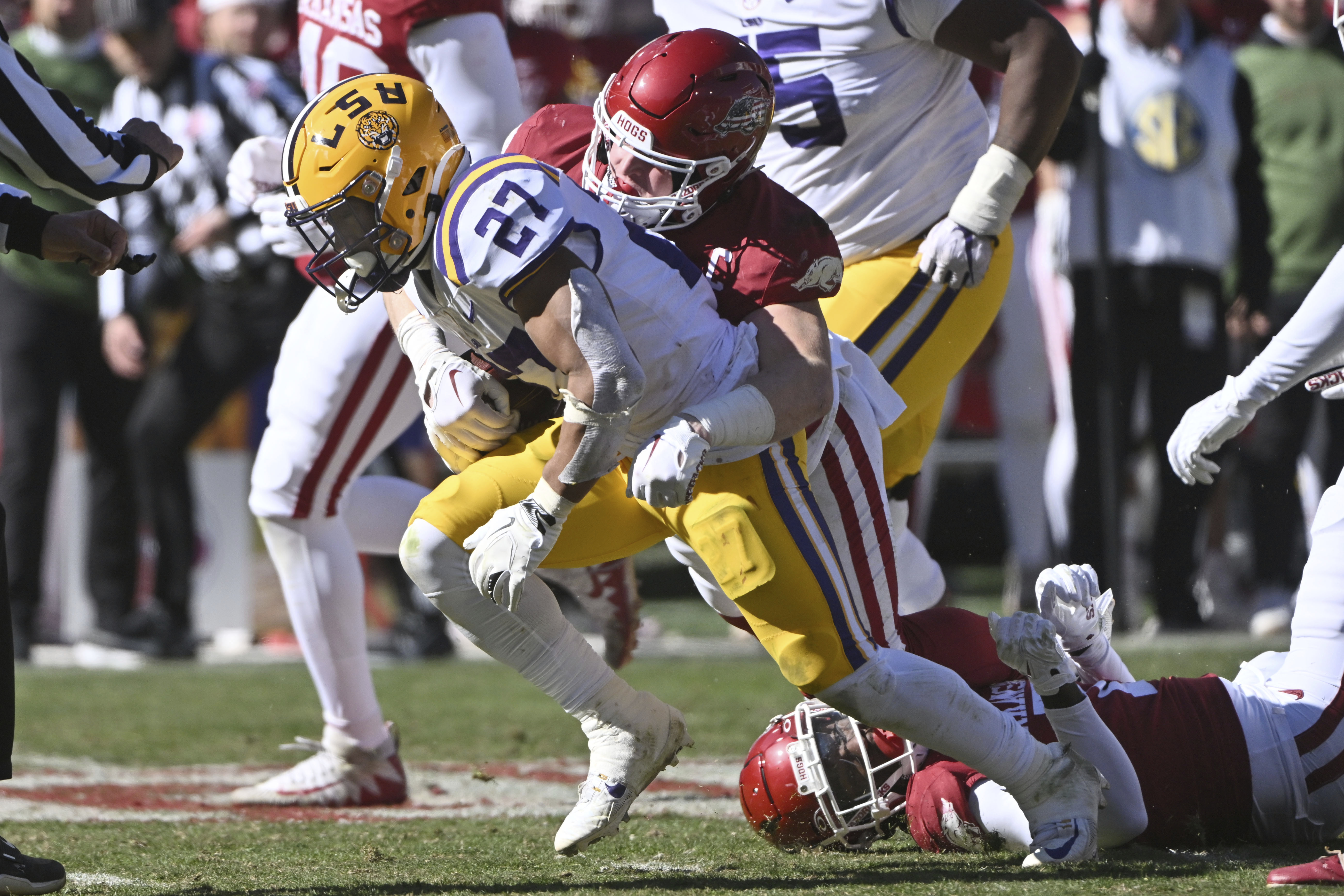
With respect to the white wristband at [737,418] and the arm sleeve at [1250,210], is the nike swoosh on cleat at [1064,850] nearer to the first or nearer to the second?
the white wristband at [737,418]

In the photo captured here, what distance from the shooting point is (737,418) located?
101 inches

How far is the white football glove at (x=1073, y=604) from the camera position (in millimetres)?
2895

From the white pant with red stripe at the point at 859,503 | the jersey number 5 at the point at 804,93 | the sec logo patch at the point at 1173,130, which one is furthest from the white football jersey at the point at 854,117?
the sec logo patch at the point at 1173,130

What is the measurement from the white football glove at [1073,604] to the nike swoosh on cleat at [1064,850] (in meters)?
0.36

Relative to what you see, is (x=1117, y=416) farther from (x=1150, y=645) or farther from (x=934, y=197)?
(x=934, y=197)

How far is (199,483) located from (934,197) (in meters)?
4.38

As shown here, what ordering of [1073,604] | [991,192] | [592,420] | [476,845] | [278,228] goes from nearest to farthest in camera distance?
[592,420]
[1073,604]
[476,845]
[991,192]
[278,228]

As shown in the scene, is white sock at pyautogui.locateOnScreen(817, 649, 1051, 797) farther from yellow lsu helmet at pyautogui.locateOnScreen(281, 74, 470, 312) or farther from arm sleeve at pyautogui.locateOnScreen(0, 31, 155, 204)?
arm sleeve at pyautogui.locateOnScreen(0, 31, 155, 204)

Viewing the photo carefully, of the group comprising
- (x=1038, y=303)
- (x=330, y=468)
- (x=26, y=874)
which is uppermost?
(x=330, y=468)

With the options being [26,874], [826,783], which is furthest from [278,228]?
[826,783]

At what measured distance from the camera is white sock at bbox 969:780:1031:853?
274cm

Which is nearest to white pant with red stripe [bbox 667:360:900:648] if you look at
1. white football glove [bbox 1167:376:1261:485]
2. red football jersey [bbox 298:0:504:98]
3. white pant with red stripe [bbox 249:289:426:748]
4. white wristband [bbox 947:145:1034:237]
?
white wristband [bbox 947:145:1034:237]

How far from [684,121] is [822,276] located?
13.5 inches

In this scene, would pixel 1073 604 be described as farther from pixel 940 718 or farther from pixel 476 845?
pixel 476 845
